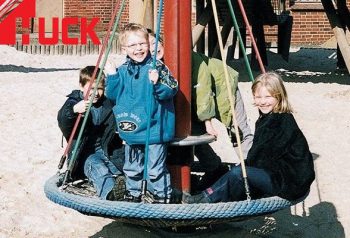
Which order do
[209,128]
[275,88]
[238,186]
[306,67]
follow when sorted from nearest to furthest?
[238,186] → [275,88] → [209,128] → [306,67]

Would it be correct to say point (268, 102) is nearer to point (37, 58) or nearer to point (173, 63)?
point (173, 63)

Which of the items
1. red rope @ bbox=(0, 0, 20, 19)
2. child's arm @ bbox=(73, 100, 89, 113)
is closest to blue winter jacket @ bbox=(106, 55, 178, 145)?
child's arm @ bbox=(73, 100, 89, 113)

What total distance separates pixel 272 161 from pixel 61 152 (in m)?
3.36

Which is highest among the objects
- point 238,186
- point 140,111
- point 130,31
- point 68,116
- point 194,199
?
point 130,31

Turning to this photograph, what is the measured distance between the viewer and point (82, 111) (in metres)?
4.43

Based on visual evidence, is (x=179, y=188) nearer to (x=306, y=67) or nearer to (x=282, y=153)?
(x=282, y=153)

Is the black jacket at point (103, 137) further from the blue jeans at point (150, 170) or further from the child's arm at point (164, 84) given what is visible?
the child's arm at point (164, 84)

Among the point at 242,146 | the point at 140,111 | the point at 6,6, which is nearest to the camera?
the point at 140,111

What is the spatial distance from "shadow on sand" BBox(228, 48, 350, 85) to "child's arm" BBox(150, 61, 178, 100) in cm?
779

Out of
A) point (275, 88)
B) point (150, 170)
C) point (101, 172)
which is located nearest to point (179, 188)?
Answer: point (150, 170)

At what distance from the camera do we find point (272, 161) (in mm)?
4312

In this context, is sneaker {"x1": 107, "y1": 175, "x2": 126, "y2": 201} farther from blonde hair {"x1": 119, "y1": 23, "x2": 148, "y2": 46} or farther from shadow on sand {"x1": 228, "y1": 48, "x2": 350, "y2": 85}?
shadow on sand {"x1": 228, "y1": 48, "x2": 350, "y2": 85}

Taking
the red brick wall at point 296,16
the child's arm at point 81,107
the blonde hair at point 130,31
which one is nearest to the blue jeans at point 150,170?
the child's arm at point 81,107

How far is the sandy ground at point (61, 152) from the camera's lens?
17.7 ft
